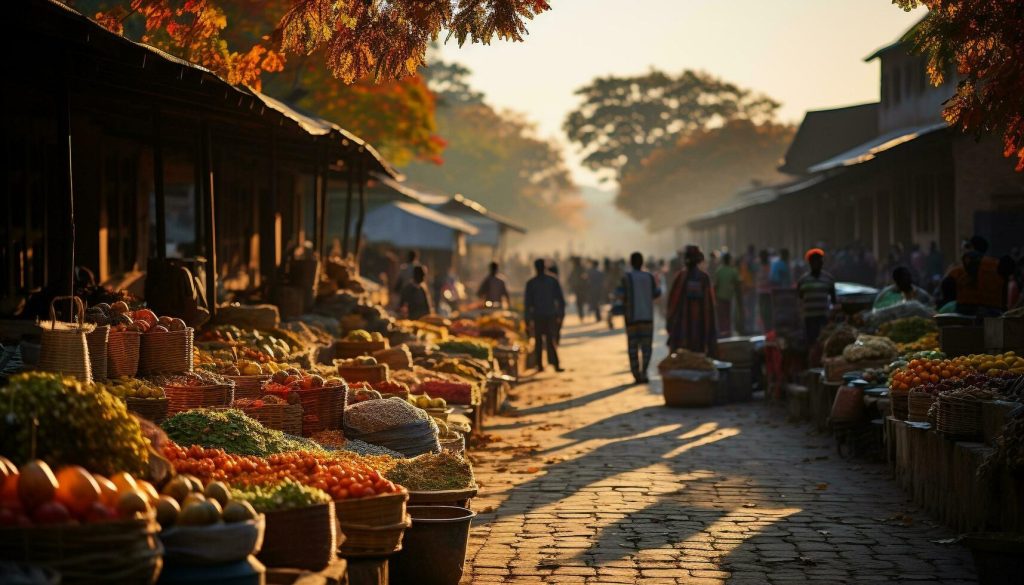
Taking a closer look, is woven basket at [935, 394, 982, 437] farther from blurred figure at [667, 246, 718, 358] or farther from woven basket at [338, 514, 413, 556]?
blurred figure at [667, 246, 718, 358]

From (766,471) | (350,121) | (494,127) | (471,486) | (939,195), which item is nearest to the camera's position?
(471,486)

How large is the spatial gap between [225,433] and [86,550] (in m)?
3.36

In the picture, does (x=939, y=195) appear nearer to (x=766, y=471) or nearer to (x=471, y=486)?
(x=766, y=471)

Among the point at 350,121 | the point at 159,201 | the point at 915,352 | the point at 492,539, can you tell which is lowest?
the point at 492,539

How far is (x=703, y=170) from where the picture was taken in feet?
309

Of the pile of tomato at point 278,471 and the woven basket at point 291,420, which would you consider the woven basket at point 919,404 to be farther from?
the pile of tomato at point 278,471

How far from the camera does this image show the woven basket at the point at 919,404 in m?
11.3

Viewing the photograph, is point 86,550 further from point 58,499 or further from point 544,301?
point 544,301

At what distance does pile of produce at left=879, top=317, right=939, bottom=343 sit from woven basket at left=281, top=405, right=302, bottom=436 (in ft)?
27.6

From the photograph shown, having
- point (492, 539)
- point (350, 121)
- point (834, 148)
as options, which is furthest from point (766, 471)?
point (834, 148)

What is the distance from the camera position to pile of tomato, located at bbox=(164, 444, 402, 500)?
723cm

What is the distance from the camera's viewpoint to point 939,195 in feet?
100

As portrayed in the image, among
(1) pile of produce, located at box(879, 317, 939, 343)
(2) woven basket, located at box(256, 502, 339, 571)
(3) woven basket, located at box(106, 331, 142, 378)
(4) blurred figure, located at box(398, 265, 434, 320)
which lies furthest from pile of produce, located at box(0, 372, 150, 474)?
(4) blurred figure, located at box(398, 265, 434, 320)

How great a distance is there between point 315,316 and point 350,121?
705 inches
